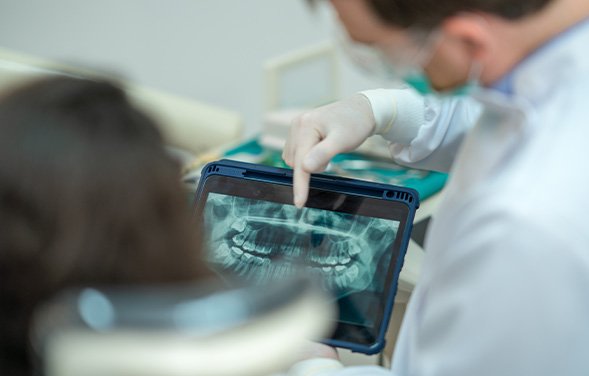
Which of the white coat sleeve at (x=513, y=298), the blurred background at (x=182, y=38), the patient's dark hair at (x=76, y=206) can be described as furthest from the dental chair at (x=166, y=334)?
the blurred background at (x=182, y=38)

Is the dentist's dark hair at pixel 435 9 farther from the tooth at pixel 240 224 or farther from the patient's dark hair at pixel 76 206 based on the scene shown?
the tooth at pixel 240 224

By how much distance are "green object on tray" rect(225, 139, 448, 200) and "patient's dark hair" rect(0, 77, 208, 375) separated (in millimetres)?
841

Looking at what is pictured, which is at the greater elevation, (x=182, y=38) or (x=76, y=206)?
(x=76, y=206)

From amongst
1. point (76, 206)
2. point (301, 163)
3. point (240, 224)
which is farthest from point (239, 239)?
point (76, 206)

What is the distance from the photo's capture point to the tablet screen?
0.99 metres

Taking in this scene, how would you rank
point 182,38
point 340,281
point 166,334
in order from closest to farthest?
1. point 166,334
2. point 340,281
3. point 182,38

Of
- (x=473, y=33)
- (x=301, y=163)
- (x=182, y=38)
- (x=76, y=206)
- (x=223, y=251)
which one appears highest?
(x=473, y=33)

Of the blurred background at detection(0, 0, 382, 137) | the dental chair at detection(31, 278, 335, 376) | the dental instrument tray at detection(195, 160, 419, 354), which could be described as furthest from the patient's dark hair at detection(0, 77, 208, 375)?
the blurred background at detection(0, 0, 382, 137)

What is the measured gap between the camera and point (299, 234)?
3.37 ft

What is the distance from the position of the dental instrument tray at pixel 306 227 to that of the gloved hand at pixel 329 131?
0.12 feet

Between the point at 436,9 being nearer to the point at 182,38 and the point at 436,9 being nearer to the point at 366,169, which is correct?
the point at 366,169

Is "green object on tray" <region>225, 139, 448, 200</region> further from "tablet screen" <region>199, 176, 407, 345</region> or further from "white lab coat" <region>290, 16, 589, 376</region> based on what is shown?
"white lab coat" <region>290, 16, 589, 376</region>

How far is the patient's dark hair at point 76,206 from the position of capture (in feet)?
1.77

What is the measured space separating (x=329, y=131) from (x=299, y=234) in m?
0.16
